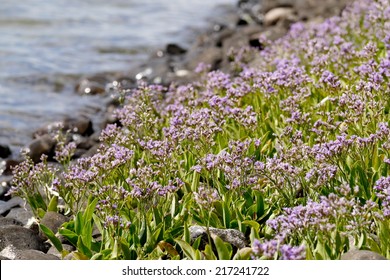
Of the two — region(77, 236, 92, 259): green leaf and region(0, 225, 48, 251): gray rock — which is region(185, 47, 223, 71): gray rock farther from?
region(77, 236, 92, 259): green leaf

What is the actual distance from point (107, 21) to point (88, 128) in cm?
1057

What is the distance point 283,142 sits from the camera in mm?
7043

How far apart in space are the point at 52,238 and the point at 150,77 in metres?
9.52

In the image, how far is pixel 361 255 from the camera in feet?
17.5

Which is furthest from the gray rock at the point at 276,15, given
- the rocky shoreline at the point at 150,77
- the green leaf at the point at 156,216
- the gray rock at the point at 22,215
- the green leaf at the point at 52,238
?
the green leaf at the point at 52,238

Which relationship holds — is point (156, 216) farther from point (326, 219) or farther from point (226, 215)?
point (326, 219)

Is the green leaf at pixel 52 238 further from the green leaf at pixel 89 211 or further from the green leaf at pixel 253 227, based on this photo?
the green leaf at pixel 253 227

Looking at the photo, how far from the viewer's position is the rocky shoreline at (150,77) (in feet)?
22.2

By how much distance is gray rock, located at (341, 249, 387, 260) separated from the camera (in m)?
5.30

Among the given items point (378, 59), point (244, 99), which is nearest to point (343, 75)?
point (378, 59)

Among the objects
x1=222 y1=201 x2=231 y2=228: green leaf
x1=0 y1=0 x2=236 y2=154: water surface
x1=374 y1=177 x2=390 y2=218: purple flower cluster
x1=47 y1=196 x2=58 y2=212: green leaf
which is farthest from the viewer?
x1=0 y1=0 x2=236 y2=154: water surface

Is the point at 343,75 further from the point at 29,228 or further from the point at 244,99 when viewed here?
the point at 29,228

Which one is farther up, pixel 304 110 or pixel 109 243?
Answer: pixel 304 110

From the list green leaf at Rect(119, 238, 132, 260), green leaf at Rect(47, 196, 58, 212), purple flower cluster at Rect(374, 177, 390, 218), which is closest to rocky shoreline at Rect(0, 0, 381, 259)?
green leaf at Rect(47, 196, 58, 212)
